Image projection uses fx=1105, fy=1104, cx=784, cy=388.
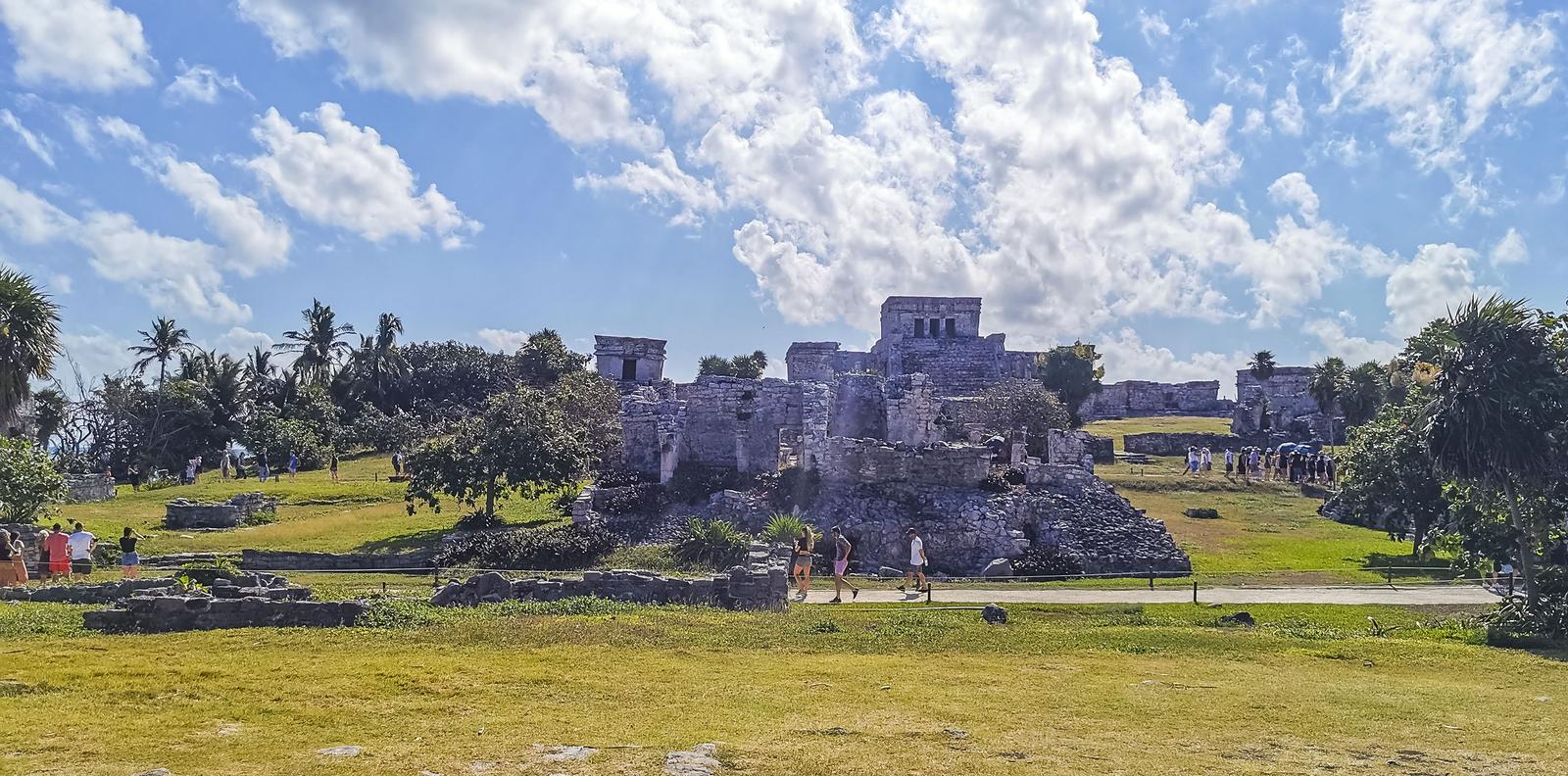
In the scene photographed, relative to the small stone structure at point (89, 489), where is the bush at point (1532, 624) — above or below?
below

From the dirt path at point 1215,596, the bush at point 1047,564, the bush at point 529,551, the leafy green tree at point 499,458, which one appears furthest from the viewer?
the leafy green tree at point 499,458

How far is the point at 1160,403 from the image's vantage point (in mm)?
77438

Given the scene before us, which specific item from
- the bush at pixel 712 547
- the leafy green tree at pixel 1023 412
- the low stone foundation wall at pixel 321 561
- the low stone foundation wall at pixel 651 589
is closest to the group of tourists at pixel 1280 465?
the leafy green tree at pixel 1023 412

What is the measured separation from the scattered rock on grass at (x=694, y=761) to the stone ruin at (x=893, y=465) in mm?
16964

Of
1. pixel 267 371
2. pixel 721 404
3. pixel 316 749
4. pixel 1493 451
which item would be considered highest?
pixel 267 371

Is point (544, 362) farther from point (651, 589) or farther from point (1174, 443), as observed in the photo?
point (651, 589)

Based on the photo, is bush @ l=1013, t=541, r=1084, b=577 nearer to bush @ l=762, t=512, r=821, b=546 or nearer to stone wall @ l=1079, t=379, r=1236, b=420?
bush @ l=762, t=512, r=821, b=546

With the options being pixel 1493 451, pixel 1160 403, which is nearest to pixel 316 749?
pixel 1493 451

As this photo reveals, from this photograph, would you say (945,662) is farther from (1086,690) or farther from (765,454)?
(765,454)

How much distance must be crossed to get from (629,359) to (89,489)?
30318mm

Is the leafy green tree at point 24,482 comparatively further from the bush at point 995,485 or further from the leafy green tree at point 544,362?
the leafy green tree at point 544,362

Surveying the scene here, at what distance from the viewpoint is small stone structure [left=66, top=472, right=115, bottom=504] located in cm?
3540

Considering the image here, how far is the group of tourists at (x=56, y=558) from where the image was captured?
1734 cm

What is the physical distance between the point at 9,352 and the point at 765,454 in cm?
1765
